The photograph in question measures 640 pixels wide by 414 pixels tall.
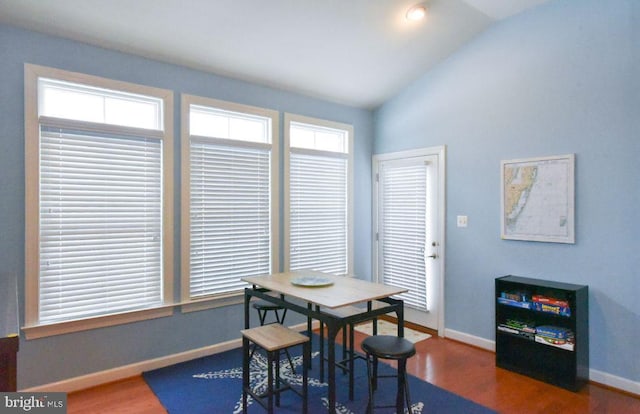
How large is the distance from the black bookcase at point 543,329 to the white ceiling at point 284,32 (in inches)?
94.9

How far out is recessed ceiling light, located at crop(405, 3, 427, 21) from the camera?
124 inches

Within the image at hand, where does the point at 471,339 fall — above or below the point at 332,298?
below

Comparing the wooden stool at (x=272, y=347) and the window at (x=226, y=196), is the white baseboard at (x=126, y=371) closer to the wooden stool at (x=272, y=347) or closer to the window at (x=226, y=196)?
the window at (x=226, y=196)

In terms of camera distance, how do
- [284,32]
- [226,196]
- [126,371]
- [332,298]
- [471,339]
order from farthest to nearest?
[471,339]
[226,196]
[284,32]
[126,371]
[332,298]

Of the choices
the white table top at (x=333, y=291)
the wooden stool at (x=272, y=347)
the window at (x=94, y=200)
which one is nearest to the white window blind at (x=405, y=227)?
the white table top at (x=333, y=291)

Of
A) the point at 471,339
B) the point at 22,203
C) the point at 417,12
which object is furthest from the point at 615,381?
the point at 22,203

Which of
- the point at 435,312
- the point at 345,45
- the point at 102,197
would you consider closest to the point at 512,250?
the point at 435,312

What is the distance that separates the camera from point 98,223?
2961 mm

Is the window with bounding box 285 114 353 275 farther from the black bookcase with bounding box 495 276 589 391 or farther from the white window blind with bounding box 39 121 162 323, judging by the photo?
the black bookcase with bounding box 495 276 589 391

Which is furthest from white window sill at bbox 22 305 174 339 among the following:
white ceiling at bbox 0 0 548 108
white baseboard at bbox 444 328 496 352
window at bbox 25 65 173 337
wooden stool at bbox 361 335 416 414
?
white baseboard at bbox 444 328 496 352

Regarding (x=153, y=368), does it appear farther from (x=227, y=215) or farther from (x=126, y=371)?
(x=227, y=215)

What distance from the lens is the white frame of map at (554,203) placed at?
3143 millimetres

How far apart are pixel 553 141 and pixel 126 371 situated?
4.10 metres

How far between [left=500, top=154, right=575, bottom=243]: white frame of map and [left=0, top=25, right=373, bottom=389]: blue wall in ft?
8.36
